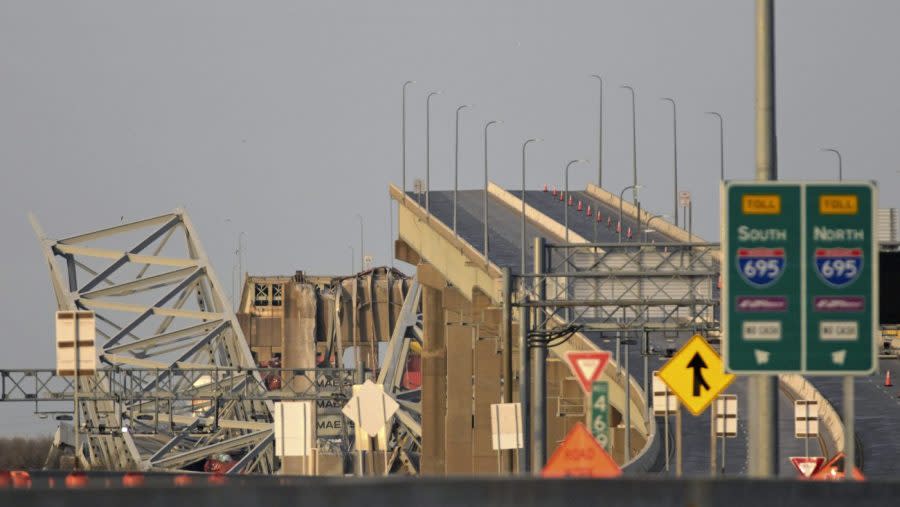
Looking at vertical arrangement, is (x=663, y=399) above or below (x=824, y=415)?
above

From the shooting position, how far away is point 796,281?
62.0 ft

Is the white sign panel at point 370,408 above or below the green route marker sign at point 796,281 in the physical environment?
below

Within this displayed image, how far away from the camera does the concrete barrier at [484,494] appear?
13.5 meters

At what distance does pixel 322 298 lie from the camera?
15600 centimetres

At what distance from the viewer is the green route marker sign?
18719 millimetres

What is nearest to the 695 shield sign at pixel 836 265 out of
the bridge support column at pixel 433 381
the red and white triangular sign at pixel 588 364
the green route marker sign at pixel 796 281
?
the green route marker sign at pixel 796 281

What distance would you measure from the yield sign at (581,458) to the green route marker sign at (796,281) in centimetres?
358

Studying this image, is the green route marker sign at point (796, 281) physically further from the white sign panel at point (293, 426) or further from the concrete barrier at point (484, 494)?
the white sign panel at point (293, 426)

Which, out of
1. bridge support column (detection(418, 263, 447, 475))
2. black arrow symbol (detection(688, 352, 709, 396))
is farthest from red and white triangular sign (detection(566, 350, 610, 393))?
bridge support column (detection(418, 263, 447, 475))

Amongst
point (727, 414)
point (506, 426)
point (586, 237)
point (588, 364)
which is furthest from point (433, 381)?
point (588, 364)

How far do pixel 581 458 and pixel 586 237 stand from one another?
77.4m

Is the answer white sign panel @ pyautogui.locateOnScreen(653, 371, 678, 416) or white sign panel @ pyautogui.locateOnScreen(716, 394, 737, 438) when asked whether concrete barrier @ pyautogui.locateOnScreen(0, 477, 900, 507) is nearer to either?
white sign panel @ pyautogui.locateOnScreen(653, 371, 678, 416)

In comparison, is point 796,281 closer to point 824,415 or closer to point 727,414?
point 727,414

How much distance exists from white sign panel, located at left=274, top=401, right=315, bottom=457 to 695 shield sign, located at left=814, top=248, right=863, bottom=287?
792 inches
